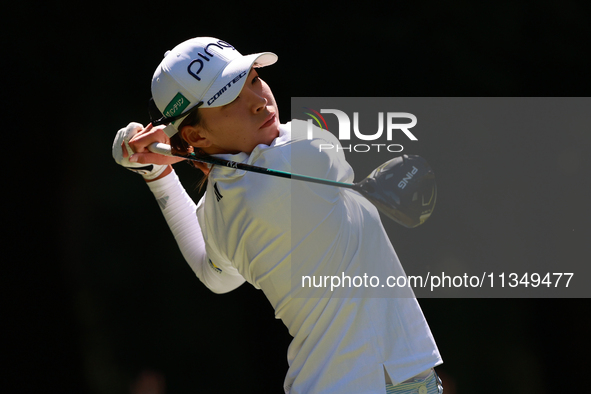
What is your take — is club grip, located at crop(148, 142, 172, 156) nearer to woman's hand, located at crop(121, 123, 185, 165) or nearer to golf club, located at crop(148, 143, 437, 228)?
woman's hand, located at crop(121, 123, 185, 165)

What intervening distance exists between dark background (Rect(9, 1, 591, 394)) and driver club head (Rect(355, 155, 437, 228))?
41.8 inches

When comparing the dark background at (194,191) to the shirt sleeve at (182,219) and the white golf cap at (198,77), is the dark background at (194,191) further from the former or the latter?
the white golf cap at (198,77)

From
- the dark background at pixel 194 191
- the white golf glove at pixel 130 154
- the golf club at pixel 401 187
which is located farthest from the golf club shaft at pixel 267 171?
the dark background at pixel 194 191

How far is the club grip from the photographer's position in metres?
1.60

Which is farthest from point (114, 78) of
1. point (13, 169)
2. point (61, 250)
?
point (61, 250)

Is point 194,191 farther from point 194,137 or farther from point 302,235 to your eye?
point 302,235

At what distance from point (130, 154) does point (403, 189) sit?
82cm

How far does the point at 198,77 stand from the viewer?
1407 mm

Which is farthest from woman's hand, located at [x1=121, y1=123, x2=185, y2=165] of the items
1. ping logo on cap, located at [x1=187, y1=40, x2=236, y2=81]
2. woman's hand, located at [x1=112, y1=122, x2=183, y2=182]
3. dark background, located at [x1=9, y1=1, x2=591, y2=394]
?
dark background, located at [x1=9, y1=1, x2=591, y2=394]

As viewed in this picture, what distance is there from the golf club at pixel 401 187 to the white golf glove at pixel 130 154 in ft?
1.40

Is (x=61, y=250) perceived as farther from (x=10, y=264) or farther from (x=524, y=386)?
(x=524, y=386)

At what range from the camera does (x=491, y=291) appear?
8.49 ft

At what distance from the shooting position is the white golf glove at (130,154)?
173cm

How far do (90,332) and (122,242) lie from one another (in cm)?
44
